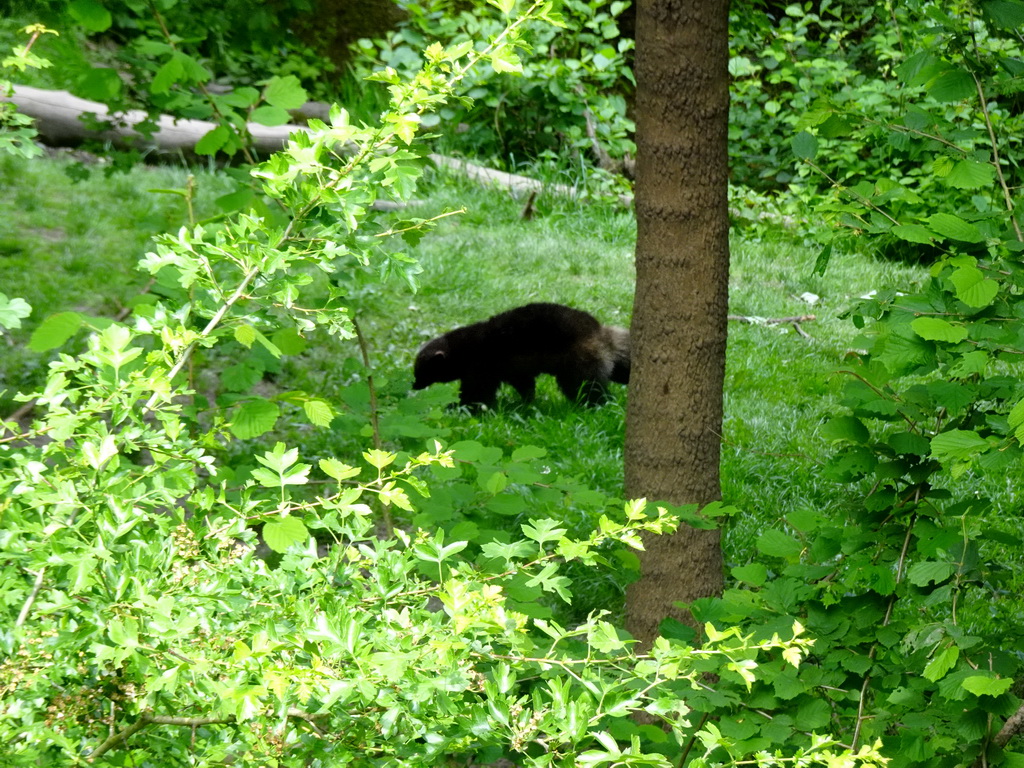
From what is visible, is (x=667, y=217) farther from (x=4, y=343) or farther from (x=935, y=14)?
(x=4, y=343)

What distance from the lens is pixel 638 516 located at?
1.64 m

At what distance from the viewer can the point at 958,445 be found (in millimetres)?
1835

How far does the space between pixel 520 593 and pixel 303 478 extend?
3.59ft

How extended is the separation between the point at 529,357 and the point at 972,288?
14.1 feet

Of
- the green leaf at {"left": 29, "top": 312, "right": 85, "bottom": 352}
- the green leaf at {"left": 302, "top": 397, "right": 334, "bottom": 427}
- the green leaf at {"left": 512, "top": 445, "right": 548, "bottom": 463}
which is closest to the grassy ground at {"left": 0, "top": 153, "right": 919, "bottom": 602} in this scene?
the green leaf at {"left": 512, "top": 445, "right": 548, "bottom": 463}

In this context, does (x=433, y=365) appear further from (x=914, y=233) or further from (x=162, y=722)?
(x=162, y=722)

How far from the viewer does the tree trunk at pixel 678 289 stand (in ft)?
10.1

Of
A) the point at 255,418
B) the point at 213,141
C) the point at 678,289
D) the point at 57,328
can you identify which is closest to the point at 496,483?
the point at 255,418

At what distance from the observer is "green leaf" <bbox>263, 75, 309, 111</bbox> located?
9.97 feet

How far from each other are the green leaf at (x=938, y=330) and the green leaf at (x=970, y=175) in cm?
37

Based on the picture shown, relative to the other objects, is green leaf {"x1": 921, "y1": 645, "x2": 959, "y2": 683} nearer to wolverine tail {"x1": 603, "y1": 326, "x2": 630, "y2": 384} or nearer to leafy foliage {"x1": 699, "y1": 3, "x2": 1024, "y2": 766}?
leafy foliage {"x1": 699, "y1": 3, "x2": 1024, "y2": 766}

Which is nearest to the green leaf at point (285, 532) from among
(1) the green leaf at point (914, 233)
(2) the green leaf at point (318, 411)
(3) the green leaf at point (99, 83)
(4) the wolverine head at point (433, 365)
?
(2) the green leaf at point (318, 411)

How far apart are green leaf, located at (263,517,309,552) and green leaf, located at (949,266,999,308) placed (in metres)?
1.39

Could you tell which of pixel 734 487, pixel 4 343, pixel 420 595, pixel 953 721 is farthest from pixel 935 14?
pixel 4 343
